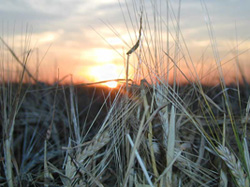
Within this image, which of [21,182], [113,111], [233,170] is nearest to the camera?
[233,170]

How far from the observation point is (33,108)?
6.35 ft

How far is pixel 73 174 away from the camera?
81cm

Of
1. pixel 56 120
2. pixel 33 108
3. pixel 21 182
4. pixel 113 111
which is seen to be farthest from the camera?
pixel 33 108

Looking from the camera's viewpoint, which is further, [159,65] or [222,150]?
[159,65]

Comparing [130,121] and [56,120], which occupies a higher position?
[130,121]

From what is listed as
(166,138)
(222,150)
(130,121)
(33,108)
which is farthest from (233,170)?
(33,108)

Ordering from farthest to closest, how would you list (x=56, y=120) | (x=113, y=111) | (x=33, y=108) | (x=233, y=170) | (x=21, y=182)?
(x=33, y=108)
(x=56, y=120)
(x=21, y=182)
(x=113, y=111)
(x=233, y=170)

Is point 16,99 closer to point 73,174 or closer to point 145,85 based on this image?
point 73,174

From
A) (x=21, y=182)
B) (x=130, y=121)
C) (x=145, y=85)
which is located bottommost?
(x=21, y=182)

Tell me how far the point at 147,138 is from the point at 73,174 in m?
0.25

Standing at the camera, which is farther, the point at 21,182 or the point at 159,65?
the point at 21,182

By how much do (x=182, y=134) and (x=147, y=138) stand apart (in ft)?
0.87

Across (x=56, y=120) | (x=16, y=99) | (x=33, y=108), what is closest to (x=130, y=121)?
(x=16, y=99)

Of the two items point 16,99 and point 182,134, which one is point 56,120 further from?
point 182,134
